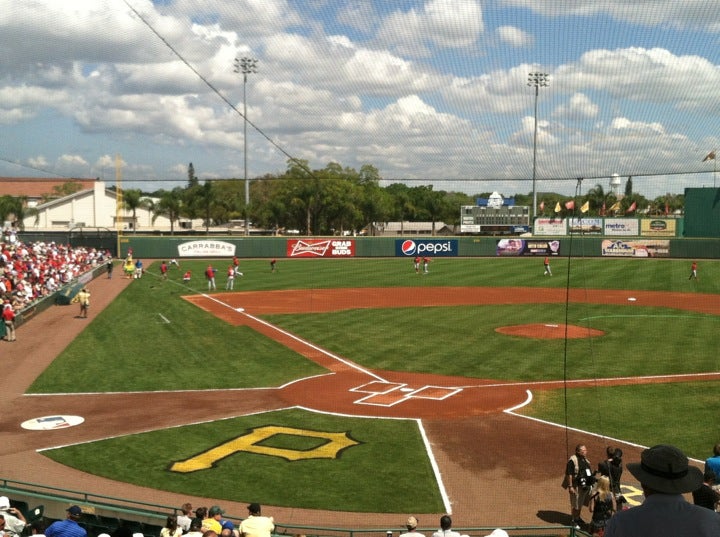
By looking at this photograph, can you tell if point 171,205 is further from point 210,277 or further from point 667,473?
point 667,473

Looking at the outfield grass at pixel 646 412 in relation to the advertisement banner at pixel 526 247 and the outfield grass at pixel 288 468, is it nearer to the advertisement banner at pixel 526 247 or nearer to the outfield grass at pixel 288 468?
the outfield grass at pixel 288 468

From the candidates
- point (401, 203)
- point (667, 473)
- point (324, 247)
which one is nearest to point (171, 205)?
point (401, 203)

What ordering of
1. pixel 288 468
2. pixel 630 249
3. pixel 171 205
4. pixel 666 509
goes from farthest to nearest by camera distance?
pixel 171 205 < pixel 630 249 < pixel 288 468 < pixel 666 509

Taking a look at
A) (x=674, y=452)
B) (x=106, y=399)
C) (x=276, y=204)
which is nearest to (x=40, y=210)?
(x=276, y=204)

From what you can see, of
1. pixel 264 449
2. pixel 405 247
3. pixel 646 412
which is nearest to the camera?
pixel 264 449

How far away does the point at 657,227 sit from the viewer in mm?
79438

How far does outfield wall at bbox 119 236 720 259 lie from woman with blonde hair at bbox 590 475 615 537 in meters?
59.2

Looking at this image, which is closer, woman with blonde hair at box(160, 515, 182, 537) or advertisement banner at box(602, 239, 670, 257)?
woman with blonde hair at box(160, 515, 182, 537)

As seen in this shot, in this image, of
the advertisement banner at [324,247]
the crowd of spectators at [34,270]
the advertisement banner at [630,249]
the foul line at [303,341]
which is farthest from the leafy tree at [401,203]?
the foul line at [303,341]

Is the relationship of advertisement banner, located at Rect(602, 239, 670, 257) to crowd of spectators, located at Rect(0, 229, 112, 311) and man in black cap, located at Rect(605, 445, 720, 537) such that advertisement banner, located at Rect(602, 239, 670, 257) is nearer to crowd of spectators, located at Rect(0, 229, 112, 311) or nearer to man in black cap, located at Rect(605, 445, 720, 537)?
crowd of spectators, located at Rect(0, 229, 112, 311)

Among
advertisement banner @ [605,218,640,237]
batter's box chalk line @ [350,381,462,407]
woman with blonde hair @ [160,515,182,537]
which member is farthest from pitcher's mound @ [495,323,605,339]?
advertisement banner @ [605,218,640,237]

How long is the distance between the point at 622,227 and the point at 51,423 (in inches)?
2894

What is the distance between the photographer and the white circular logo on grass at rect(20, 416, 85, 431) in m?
18.2

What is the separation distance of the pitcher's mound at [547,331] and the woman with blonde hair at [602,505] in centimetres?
1869
